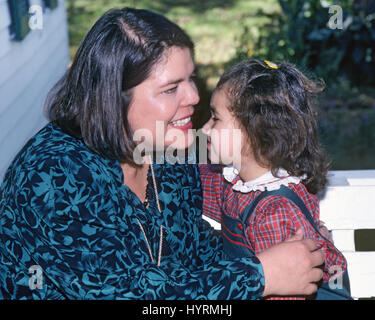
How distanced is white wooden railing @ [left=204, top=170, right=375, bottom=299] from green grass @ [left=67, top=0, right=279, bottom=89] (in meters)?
4.64

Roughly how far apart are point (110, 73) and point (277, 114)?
0.79 metres

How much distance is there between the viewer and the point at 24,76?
4168 mm

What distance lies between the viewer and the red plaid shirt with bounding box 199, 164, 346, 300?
1.97 metres

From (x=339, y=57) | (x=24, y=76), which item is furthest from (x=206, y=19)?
(x=24, y=76)

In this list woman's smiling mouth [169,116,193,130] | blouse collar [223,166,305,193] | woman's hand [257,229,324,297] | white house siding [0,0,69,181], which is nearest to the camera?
woman's hand [257,229,324,297]

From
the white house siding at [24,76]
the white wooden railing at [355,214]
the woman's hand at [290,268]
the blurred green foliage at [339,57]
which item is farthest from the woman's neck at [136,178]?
the blurred green foliage at [339,57]

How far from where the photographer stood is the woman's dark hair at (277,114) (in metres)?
2.20

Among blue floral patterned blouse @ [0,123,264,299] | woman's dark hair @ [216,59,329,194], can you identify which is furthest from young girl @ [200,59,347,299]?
blue floral patterned blouse @ [0,123,264,299]

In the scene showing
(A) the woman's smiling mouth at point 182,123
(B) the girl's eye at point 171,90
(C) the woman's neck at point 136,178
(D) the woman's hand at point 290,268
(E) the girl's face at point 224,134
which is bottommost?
(D) the woman's hand at point 290,268

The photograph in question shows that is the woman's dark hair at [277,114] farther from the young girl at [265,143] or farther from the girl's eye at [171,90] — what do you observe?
the girl's eye at [171,90]

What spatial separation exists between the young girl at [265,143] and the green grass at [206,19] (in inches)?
184

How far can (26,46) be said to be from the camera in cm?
421

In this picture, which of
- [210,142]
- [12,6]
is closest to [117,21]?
[210,142]

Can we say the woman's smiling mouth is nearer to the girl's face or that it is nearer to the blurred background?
the girl's face
